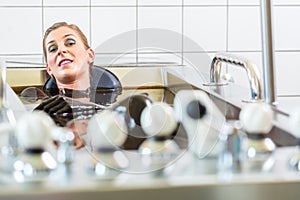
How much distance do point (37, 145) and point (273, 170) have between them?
188mm

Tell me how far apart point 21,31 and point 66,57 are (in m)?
0.69

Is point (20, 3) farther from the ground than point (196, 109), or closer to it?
farther from the ground

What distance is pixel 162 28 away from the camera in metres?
1.70

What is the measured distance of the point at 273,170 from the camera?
462mm

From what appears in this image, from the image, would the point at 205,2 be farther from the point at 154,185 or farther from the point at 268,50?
the point at 154,185

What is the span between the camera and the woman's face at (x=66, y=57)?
3.39ft

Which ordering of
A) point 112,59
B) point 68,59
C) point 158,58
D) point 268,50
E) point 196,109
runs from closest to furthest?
point 196,109, point 268,50, point 68,59, point 112,59, point 158,58

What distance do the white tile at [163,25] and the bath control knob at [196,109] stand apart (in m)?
1.14

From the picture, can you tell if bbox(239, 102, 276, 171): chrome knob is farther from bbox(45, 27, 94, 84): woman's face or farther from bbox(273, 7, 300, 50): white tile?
bbox(273, 7, 300, 50): white tile

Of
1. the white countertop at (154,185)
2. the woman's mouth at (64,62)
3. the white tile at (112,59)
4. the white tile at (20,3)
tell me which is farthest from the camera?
the white tile at (20,3)

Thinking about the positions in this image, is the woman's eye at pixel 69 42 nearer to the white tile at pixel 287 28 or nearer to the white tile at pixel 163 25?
the white tile at pixel 163 25

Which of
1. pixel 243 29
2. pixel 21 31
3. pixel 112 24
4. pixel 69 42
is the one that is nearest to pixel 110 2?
pixel 112 24

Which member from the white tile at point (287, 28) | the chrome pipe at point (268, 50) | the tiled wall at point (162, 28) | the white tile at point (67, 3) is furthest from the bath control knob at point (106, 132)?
the white tile at point (287, 28)

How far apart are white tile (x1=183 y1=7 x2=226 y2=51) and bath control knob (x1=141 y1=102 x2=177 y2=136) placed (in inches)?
48.9
